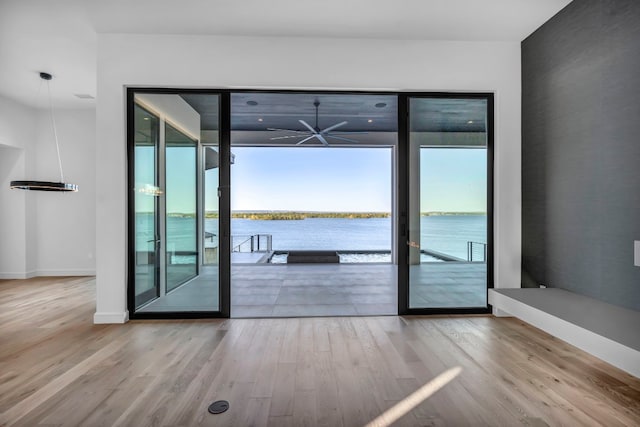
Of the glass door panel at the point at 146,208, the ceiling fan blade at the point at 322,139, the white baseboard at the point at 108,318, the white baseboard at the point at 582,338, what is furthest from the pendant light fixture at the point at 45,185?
the white baseboard at the point at 582,338

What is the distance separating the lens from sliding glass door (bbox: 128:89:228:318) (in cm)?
372

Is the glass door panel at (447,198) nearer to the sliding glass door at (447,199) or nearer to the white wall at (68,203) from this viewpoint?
the sliding glass door at (447,199)

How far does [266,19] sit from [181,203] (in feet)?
7.41

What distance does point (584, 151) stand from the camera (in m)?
2.94

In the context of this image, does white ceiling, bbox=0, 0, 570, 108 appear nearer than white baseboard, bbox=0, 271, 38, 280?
Yes

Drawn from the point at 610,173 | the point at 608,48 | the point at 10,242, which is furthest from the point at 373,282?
the point at 10,242

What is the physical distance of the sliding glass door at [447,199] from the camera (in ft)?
12.6

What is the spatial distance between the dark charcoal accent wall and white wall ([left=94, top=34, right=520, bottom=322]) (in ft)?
0.67

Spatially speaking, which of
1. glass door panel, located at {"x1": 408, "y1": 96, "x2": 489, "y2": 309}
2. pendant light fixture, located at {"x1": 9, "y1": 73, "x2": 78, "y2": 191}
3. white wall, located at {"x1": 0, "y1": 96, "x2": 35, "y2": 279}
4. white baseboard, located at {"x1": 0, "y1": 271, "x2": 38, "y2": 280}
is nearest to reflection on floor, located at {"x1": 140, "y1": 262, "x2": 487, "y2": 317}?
glass door panel, located at {"x1": 408, "y1": 96, "x2": 489, "y2": 309}

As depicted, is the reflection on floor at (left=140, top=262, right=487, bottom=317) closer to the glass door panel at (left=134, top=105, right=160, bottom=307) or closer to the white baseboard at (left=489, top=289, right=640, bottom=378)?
the glass door panel at (left=134, top=105, right=160, bottom=307)

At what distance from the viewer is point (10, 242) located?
5.91 metres

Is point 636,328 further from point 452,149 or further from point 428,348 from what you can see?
point 452,149

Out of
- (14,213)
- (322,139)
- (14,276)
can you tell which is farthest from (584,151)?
(14,276)

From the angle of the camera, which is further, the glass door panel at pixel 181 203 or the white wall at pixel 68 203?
the white wall at pixel 68 203
